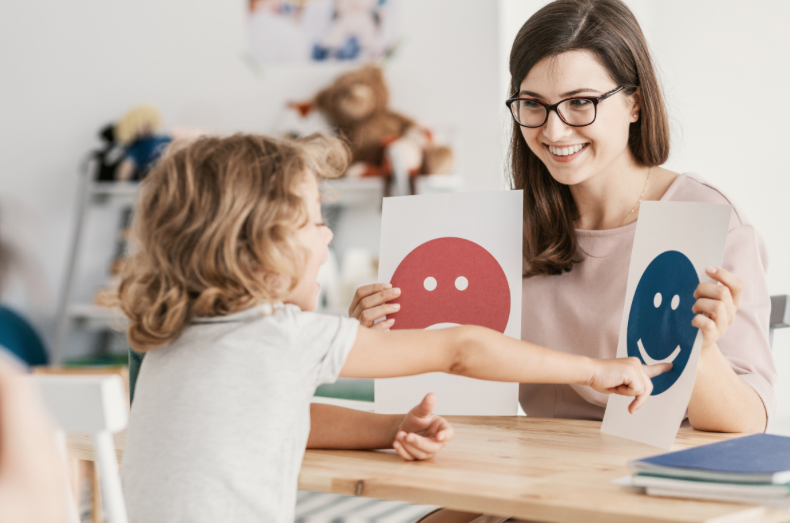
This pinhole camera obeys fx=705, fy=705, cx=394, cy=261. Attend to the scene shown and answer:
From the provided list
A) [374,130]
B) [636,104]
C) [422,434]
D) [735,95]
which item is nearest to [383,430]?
[422,434]

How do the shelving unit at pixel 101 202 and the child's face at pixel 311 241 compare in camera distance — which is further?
the shelving unit at pixel 101 202

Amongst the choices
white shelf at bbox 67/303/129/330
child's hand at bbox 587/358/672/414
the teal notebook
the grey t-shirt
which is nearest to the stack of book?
the teal notebook

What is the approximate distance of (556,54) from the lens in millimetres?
1080

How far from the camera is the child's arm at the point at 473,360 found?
74 cm

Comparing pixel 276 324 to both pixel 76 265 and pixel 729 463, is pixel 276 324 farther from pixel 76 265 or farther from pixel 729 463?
pixel 76 265

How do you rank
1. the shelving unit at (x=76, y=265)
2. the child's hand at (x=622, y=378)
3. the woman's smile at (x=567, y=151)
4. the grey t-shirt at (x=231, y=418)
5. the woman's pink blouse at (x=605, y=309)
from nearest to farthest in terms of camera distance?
the grey t-shirt at (x=231, y=418) < the child's hand at (x=622, y=378) < the woman's pink blouse at (x=605, y=309) < the woman's smile at (x=567, y=151) < the shelving unit at (x=76, y=265)

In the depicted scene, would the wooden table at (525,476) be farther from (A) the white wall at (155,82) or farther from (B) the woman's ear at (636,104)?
(A) the white wall at (155,82)

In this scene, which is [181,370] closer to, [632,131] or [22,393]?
[22,393]

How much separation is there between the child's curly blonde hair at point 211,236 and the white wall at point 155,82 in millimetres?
1896

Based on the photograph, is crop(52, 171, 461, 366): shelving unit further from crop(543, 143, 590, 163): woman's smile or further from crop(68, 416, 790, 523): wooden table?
crop(68, 416, 790, 523): wooden table

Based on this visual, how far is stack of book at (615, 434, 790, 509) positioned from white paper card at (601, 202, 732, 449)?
133 mm

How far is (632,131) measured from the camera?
1.20m

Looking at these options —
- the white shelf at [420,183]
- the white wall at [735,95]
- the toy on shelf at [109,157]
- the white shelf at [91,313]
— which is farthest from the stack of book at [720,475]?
the toy on shelf at [109,157]

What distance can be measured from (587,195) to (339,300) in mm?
1416
